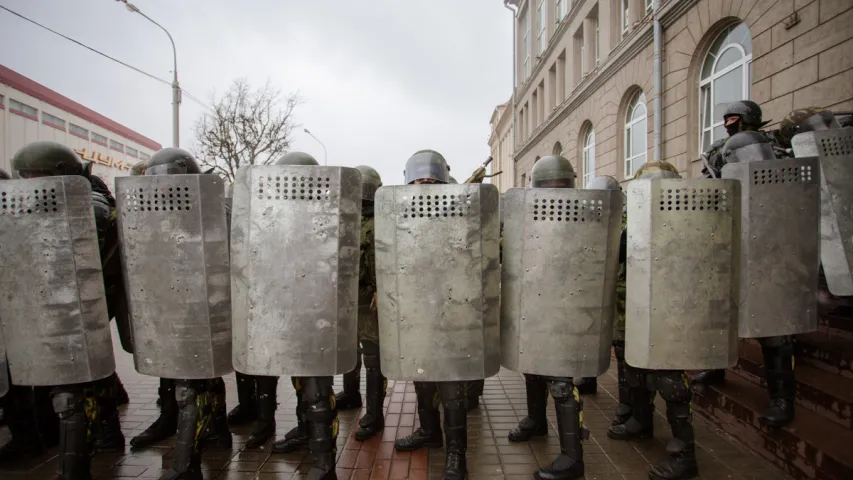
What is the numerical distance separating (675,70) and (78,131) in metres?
28.3

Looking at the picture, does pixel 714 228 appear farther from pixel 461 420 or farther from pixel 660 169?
pixel 461 420

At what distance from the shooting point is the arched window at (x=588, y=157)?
44.6 ft

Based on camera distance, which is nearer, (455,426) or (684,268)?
(684,268)

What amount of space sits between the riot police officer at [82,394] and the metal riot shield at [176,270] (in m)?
0.45

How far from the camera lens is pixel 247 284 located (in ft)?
8.61

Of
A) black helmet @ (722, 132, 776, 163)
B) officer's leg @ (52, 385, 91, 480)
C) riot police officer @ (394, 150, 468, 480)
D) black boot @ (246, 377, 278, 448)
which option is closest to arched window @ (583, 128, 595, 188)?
black helmet @ (722, 132, 776, 163)

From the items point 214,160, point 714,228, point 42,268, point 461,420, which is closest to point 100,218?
point 42,268

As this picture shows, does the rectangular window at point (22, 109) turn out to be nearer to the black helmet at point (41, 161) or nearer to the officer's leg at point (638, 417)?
the black helmet at point (41, 161)

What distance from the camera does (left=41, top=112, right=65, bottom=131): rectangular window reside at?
2053cm

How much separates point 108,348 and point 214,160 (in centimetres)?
1630

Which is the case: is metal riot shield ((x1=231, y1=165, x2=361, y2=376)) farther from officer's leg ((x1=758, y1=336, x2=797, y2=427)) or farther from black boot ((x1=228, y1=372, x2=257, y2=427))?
officer's leg ((x1=758, y1=336, x2=797, y2=427))

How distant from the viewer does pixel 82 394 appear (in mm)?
2820

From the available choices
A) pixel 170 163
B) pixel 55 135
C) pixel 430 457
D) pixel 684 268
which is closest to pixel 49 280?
pixel 170 163

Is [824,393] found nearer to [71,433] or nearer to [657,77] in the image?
[71,433]
